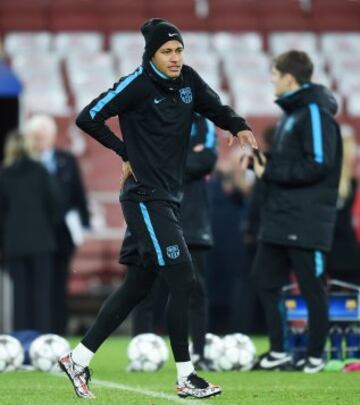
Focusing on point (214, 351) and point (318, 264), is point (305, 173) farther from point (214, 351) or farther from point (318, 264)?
point (214, 351)

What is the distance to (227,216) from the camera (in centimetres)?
1434

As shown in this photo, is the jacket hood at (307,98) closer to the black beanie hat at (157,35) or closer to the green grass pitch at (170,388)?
the green grass pitch at (170,388)

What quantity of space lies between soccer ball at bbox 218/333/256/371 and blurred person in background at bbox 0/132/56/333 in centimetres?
392

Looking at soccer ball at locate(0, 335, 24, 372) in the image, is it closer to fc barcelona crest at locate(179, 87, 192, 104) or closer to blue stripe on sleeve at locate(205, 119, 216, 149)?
blue stripe on sleeve at locate(205, 119, 216, 149)

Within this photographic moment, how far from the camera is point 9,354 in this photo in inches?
342

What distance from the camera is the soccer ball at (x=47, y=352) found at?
8.73m

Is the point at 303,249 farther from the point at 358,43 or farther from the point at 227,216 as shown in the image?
the point at 358,43

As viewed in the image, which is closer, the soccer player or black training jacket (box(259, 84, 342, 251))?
the soccer player

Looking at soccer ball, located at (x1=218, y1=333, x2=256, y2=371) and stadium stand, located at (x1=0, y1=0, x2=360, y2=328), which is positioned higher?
stadium stand, located at (x1=0, y1=0, x2=360, y2=328)

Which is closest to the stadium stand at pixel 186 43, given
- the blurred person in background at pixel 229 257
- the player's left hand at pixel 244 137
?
the blurred person in background at pixel 229 257

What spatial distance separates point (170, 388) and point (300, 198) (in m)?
1.85

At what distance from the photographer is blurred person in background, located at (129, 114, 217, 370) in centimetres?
862

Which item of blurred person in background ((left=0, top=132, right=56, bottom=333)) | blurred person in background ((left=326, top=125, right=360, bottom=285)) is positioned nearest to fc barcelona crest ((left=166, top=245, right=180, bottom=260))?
blurred person in background ((left=326, top=125, right=360, bottom=285))

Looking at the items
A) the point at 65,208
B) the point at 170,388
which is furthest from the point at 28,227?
the point at 170,388
